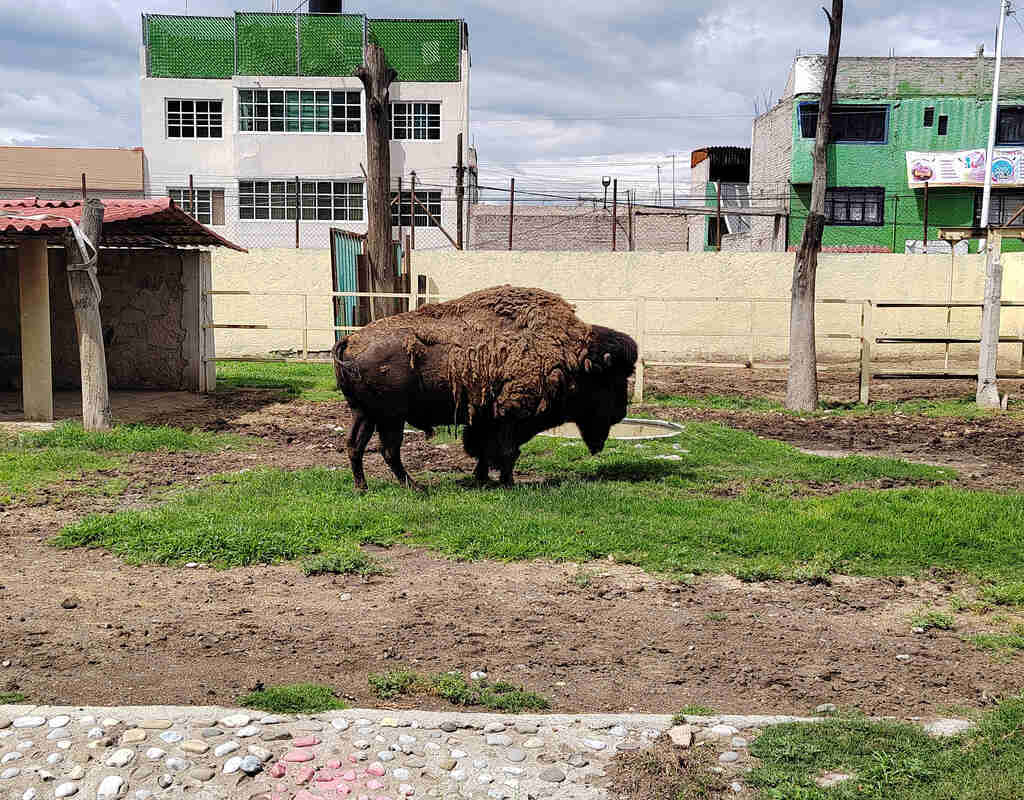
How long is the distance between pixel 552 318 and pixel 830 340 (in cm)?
1323

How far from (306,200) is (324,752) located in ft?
111

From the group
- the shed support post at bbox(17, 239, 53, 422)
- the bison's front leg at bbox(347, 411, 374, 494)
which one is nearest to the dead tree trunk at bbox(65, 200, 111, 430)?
the shed support post at bbox(17, 239, 53, 422)

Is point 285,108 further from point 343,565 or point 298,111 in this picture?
point 343,565

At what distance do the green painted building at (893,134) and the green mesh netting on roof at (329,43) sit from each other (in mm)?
15935

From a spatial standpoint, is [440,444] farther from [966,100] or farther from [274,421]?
[966,100]

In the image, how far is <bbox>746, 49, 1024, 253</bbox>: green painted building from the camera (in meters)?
31.8

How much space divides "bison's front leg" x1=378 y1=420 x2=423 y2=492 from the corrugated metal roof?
5.37 meters

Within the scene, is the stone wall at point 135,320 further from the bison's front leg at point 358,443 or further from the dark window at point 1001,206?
the dark window at point 1001,206

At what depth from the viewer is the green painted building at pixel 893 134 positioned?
31.8 metres

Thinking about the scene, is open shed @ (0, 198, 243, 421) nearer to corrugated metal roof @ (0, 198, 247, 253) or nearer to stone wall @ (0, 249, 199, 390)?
stone wall @ (0, 249, 199, 390)

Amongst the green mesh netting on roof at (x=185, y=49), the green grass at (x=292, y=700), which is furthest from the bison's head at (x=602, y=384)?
the green mesh netting on roof at (x=185, y=49)

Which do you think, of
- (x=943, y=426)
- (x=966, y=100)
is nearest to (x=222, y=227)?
(x=966, y=100)

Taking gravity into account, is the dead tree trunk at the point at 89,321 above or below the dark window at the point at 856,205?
below

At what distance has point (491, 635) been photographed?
4.98m
